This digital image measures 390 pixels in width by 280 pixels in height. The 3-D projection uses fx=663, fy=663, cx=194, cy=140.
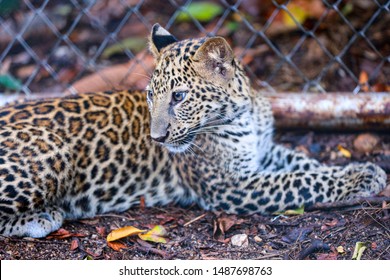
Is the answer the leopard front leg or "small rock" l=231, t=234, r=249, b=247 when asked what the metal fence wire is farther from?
"small rock" l=231, t=234, r=249, b=247

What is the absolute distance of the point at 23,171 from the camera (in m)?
5.11

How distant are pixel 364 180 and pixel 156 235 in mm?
1749

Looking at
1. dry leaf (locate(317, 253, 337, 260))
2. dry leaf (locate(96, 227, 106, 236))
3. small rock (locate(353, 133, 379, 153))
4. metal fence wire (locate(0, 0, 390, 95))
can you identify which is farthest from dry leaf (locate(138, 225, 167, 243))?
metal fence wire (locate(0, 0, 390, 95))

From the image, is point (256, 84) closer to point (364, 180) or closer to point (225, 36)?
point (225, 36)

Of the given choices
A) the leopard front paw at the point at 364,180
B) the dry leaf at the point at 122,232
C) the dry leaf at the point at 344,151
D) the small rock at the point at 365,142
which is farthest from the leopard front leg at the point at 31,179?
A: the small rock at the point at 365,142

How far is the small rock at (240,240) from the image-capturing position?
197 inches

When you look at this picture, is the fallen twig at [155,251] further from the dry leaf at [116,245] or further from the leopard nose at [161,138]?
the leopard nose at [161,138]

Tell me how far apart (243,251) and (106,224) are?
3.95 feet

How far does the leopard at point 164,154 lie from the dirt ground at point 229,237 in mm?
138
